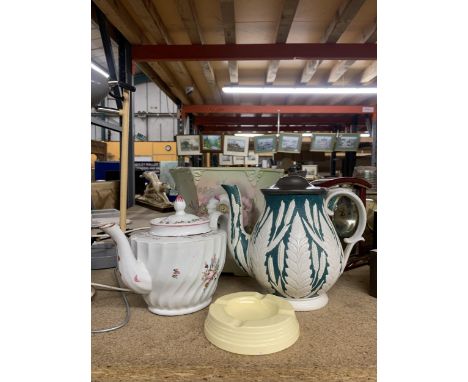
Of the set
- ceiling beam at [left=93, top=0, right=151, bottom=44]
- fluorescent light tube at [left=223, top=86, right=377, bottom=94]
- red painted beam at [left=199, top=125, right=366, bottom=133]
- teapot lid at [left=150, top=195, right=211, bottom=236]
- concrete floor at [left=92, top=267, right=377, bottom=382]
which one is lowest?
concrete floor at [left=92, top=267, right=377, bottom=382]

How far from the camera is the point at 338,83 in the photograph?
4.86m

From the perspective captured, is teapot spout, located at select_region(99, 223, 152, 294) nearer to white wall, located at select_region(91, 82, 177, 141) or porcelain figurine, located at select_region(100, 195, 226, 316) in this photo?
porcelain figurine, located at select_region(100, 195, 226, 316)

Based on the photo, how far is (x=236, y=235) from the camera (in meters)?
0.71

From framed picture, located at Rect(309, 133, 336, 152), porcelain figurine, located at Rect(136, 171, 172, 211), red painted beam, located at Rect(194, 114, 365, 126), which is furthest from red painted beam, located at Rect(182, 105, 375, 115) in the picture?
porcelain figurine, located at Rect(136, 171, 172, 211)

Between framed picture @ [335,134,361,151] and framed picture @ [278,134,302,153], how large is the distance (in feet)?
2.68

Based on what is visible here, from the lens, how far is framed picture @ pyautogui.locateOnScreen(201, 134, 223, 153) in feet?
14.7

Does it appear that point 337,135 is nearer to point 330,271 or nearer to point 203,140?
point 203,140

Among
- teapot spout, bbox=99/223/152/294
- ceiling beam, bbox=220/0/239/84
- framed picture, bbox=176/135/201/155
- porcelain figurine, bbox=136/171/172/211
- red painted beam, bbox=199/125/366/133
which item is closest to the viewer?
teapot spout, bbox=99/223/152/294

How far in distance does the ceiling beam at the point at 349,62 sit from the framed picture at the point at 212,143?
5.57 feet

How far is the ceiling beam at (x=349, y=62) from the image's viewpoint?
9.42 ft

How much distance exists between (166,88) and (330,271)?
4472 millimetres

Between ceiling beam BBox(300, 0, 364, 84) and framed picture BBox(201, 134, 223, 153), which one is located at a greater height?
ceiling beam BBox(300, 0, 364, 84)

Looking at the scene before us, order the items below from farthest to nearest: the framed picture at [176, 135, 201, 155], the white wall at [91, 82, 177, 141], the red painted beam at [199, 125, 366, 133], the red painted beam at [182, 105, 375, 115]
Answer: the white wall at [91, 82, 177, 141] → the red painted beam at [199, 125, 366, 133] → the red painted beam at [182, 105, 375, 115] → the framed picture at [176, 135, 201, 155]

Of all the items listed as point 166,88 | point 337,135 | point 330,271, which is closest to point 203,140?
point 166,88
